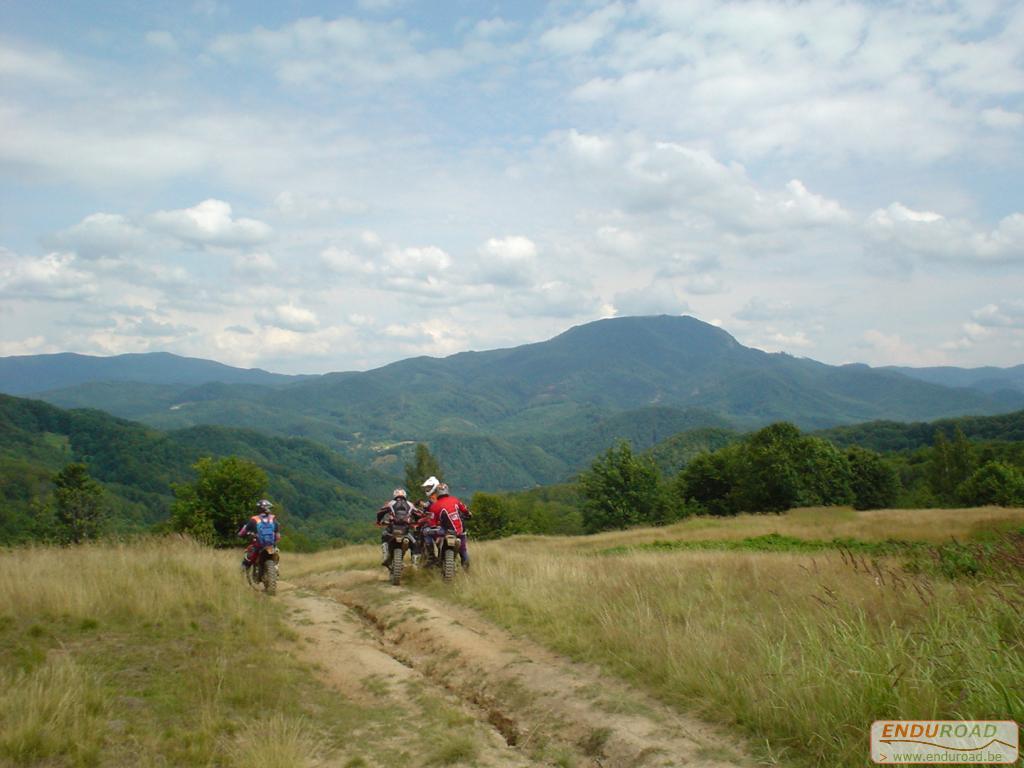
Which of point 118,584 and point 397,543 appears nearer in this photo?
point 118,584

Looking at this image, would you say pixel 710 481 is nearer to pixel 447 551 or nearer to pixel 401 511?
pixel 401 511

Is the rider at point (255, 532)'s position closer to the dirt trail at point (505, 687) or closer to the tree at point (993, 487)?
the dirt trail at point (505, 687)

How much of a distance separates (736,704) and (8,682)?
6.41 metres

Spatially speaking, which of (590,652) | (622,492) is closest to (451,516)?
(590,652)

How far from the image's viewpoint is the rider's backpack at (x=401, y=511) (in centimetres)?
1402

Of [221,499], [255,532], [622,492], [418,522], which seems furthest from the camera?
[622,492]

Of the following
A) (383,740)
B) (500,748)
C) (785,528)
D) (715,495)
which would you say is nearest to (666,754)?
(500,748)

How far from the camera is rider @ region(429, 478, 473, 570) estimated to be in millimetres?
13273

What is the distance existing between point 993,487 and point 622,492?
1193 inches

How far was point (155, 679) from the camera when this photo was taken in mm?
6707

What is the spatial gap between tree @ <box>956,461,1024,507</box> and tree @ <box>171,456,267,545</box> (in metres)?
54.3

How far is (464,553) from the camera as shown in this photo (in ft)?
44.1

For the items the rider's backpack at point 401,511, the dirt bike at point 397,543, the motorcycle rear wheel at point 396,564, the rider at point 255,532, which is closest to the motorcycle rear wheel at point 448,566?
the dirt bike at point 397,543

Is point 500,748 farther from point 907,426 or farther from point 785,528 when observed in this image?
point 907,426
